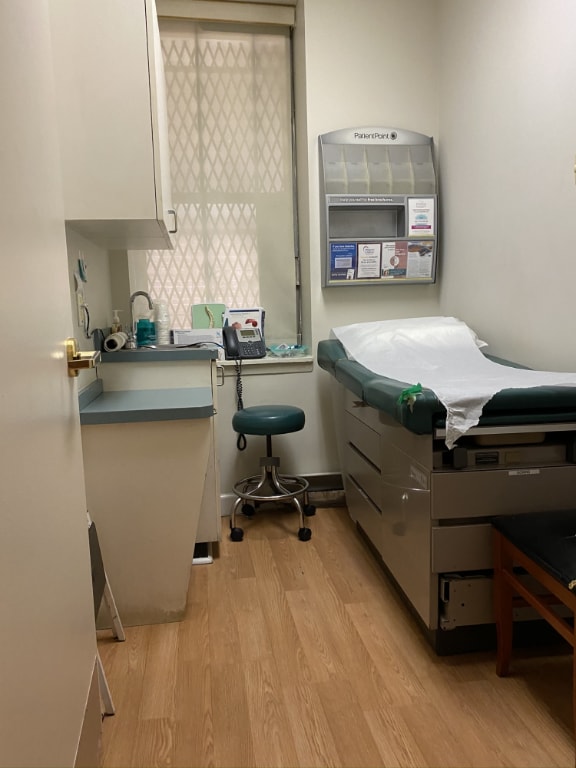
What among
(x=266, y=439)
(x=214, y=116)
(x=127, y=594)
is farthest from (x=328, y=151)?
(x=127, y=594)

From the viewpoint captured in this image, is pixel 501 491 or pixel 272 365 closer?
pixel 501 491

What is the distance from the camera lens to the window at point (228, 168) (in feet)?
10.2

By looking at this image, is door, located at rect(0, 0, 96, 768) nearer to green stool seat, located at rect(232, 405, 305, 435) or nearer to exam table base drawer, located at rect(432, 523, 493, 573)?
exam table base drawer, located at rect(432, 523, 493, 573)

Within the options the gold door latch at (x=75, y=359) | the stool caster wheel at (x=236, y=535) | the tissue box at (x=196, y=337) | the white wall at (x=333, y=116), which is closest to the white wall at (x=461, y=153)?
the white wall at (x=333, y=116)

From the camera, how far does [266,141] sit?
321 centimetres

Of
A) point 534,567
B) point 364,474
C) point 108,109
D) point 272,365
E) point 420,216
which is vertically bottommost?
point 364,474

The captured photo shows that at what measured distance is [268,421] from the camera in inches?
106

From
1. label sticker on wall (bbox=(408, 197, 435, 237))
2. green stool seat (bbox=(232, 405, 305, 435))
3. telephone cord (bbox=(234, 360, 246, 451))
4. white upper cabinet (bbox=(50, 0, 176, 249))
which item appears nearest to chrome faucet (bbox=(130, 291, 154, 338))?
telephone cord (bbox=(234, 360, 246, 451))

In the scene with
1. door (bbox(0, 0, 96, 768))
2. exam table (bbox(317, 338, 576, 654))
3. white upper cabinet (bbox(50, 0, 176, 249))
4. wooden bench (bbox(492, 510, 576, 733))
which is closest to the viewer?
door (bbox(0, 0, 96, 768))

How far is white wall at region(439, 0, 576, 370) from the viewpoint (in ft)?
6.73

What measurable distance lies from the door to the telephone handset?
1756mm

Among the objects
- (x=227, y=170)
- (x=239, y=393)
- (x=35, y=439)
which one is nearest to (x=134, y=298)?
(x=239, y=393)

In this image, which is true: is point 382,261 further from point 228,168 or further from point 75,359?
point 75,359

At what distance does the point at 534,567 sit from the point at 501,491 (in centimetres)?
28
